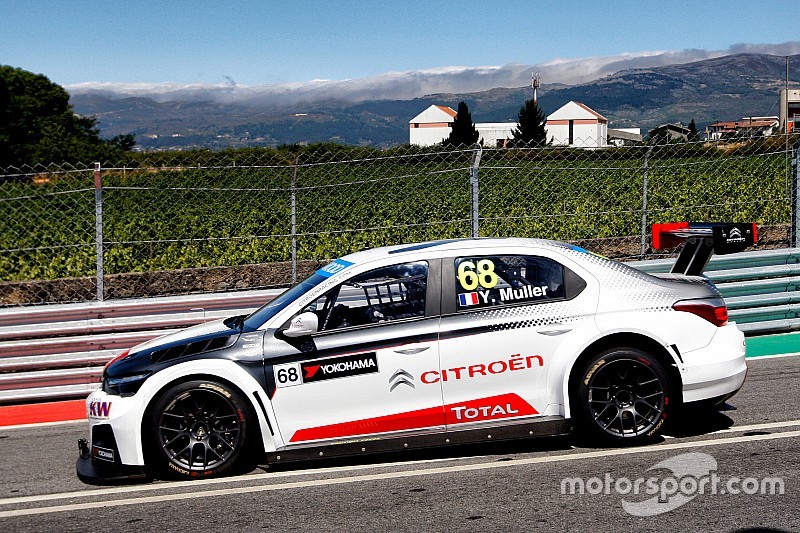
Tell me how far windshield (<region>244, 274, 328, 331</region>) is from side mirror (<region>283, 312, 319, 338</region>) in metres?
0.30

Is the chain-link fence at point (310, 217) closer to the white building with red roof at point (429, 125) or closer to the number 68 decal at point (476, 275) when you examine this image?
the number 68 decal at point (476, 275)

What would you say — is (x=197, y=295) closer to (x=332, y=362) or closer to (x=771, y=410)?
(x=332, y=362)

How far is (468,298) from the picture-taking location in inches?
254

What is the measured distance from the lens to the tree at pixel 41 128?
80.2m

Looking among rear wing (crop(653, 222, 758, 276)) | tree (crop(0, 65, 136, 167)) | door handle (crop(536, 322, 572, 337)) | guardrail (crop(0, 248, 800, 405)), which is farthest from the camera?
tree (crop(0, 65, 136, 167))

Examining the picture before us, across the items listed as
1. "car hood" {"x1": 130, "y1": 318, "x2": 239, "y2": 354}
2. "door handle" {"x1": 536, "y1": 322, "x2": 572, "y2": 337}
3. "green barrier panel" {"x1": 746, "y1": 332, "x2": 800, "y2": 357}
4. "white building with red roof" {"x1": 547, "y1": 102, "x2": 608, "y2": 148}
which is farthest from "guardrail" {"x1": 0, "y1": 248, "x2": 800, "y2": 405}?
"white building with red roof" {"x1": 547, "y1": 102, "x2": 608, "y2": 148}

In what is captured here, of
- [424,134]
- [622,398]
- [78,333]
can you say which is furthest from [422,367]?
[424,134]

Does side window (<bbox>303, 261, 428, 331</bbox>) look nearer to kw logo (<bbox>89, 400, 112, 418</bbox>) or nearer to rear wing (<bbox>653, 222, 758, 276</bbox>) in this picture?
kw logo (<bbox>89, 400, 112, 418</bbox>)

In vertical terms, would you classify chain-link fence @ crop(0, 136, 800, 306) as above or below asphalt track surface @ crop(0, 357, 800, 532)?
above

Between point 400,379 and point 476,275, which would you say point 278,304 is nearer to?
point 400,379

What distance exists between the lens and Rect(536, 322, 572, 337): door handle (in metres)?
6.36

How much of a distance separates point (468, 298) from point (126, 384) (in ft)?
7.74

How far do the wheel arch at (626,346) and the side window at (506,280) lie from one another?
43 cm
